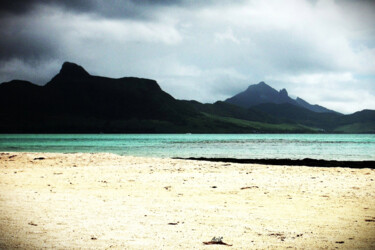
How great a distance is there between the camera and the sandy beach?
312 inches

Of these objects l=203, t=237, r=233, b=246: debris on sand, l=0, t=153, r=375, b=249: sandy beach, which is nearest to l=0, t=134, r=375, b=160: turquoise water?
l=0, t=153, r=375, b=249: sandy beach

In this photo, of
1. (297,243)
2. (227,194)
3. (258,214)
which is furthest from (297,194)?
(297,243)

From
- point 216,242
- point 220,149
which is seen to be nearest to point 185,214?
point 216,242

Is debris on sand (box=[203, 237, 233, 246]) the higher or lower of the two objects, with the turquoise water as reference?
higher

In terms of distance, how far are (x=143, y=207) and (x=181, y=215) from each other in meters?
1.91

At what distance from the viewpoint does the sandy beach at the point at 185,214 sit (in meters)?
7.92

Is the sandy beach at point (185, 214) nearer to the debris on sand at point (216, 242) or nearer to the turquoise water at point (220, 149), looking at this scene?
the debris on sand at point (216, 242)

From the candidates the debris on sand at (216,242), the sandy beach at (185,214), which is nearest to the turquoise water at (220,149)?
the sandy beach at (185,214)

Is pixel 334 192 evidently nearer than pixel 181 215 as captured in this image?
No

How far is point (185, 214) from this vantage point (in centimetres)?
1106

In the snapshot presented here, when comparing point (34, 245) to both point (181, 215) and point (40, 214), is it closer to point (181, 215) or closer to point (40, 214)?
point (40, 214)

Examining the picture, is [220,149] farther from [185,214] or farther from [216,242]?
[216,242]

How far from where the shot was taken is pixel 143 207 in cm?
1221

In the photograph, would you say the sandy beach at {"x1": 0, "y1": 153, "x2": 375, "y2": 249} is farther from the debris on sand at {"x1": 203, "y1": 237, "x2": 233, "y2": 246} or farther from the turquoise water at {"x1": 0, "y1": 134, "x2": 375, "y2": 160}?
the turquoise water at {"x1": 0, "y1": 134, "x2": 375, "y2": 160}
